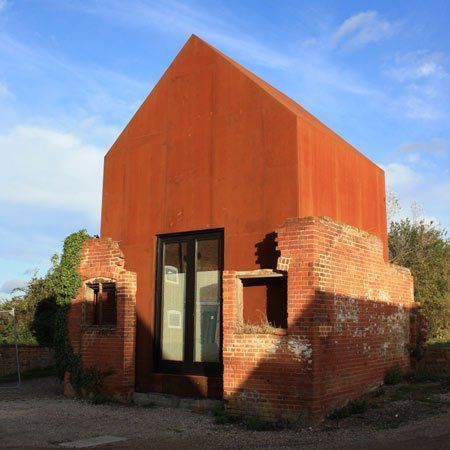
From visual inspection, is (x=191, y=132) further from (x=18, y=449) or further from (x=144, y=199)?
(x=18, y=449)

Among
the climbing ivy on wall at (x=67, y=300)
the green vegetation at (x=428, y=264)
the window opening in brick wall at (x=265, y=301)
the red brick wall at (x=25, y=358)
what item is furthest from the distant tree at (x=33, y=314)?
the green vegetation at (x=428, y=264)

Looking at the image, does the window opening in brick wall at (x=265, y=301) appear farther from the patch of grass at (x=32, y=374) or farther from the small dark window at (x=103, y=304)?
the patch of grass at (x=32, y=374)

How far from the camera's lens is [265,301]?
9758mm

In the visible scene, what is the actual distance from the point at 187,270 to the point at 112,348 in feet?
7.41

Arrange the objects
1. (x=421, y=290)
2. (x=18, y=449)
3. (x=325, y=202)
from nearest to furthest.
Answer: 1. (x=18, y=449)
2. (x=325, y=202)
3. (x=421, y=290)

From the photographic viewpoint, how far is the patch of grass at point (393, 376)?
11148 millimetres

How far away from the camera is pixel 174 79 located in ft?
39.3

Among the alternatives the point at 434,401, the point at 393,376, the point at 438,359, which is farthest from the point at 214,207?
the point at 438,359

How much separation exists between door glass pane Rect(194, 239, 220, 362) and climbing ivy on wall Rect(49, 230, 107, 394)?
9.06 feet

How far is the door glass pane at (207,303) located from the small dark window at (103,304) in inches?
80.3

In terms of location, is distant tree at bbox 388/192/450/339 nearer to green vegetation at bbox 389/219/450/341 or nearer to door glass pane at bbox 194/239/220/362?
green vegetation at bbox 389/219/450/341

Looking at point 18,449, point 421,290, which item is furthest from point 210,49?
point 421,290

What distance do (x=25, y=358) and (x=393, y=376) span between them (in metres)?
12.7

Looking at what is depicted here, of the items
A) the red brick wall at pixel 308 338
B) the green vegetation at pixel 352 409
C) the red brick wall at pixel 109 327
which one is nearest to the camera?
the red brick wall at pixel 308 338
